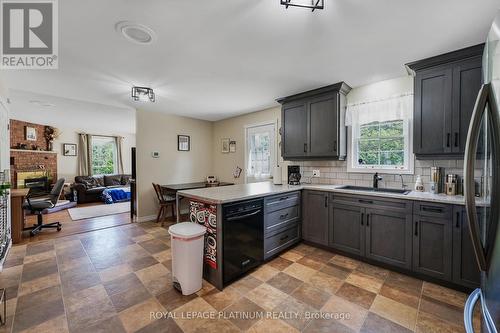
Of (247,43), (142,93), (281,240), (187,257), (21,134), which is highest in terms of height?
(247,43)

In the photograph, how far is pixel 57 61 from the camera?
92.4 inches

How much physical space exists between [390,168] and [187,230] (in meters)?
2.77

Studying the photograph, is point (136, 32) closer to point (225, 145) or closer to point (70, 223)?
point (225, 145)

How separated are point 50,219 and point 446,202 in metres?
7.04

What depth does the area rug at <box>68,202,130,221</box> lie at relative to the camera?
16.4 feet

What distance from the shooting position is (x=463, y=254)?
6.57 ft

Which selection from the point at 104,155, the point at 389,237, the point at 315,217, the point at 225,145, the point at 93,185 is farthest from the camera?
the point at 104,155

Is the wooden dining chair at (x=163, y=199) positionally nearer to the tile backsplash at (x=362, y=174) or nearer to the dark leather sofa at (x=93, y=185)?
the tile backsplash at (x=362, y=174)

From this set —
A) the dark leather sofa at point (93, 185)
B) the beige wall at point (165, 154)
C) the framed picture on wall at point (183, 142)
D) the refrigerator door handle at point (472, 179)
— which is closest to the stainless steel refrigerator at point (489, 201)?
the refrigerator door handle at point (472, 179)

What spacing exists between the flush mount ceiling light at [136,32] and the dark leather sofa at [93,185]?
6451 millimetres

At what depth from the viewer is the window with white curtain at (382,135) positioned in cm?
279

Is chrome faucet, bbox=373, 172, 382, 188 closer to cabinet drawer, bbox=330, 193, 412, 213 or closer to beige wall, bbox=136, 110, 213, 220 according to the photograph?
cabinet drawer, bbox=330, 193, 412, 213

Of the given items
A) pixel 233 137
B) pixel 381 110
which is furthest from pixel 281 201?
A: pixel 233 137

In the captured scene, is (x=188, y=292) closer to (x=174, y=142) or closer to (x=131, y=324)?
(x=131, y=324)
